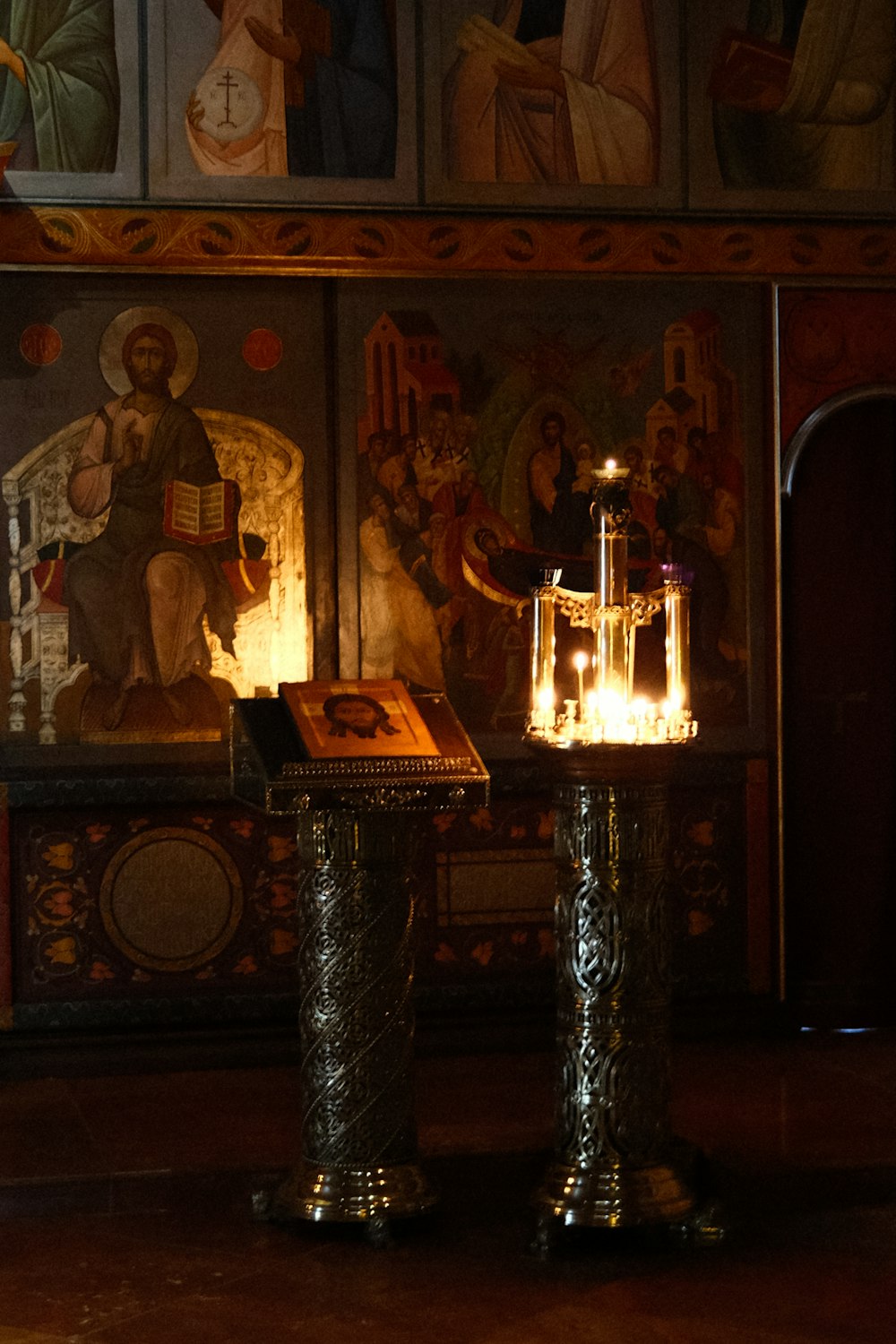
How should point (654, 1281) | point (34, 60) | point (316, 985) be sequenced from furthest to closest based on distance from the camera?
point (34, 60), point (316, 985), point (654, 1281)

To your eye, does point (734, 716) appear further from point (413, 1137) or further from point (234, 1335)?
point (234, 1335)

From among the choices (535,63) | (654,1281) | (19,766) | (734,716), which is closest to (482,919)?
(734,716)

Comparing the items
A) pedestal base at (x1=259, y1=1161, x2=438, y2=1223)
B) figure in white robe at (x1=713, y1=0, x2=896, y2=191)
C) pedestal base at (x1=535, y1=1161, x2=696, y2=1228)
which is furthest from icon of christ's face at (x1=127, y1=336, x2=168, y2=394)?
pedestal base at (x1=535, y1=1161, x2=696, y2=1228)

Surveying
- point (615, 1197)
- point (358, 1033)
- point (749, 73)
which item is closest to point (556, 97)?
point (749, 73)

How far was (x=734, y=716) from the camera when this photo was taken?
7.01 metres

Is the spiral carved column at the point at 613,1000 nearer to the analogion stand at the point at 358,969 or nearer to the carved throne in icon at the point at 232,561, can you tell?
the analogion stand at the point at 358,969

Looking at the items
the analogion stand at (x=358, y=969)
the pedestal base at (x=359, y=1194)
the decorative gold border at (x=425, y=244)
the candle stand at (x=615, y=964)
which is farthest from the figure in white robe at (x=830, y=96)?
the pedestal base at (x=359, y=1194)

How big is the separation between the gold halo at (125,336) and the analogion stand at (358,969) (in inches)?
93.8

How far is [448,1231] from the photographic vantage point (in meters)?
4.88

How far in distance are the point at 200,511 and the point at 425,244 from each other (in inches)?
54.0

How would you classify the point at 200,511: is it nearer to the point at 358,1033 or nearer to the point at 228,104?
the point at 228,104

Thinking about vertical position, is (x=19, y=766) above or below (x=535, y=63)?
below

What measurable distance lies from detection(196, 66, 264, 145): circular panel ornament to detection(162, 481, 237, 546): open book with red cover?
1.34 m

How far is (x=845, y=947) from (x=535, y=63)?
3.84 metres
